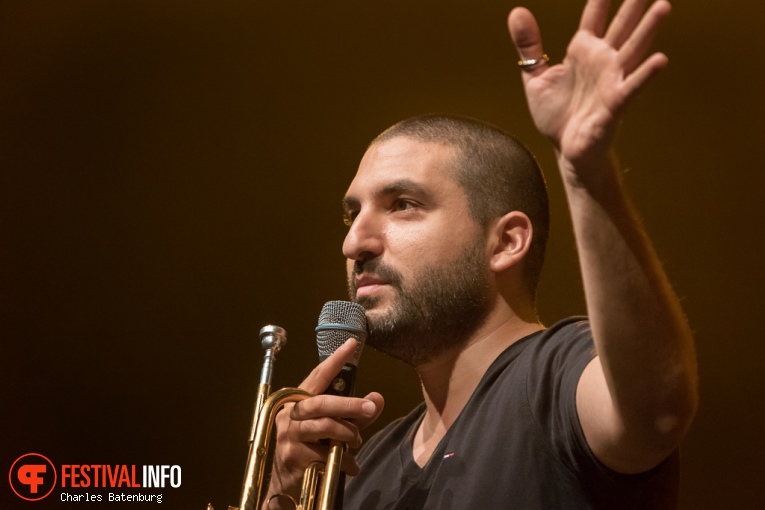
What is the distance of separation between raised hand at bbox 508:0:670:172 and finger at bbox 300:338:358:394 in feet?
1.80

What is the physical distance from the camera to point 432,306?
168 cm

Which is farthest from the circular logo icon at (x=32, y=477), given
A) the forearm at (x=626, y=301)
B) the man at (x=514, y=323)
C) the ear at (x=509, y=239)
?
the forearm at (x=626, y=301)

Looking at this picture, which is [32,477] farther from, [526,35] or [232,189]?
[526,35]

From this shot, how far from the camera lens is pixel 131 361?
296 centimetres

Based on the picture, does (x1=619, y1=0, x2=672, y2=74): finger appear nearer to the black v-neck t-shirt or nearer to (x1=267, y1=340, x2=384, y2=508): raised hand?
the black v-neck t-shirt

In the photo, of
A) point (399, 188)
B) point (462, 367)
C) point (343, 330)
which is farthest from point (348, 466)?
point (399, 188)

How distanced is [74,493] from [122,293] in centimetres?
68

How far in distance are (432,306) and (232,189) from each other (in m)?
1.60

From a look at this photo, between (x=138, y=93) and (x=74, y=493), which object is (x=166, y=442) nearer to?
Answer: (x=74, y=493)

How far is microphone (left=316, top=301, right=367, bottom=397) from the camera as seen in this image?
57.9 inches

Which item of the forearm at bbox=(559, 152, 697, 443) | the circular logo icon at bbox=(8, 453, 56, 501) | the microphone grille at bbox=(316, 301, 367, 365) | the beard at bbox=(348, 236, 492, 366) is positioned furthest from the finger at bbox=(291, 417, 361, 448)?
the circular logo icon at bbox=(8, 453, 56, 501)

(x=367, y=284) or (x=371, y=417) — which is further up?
(x=367, y=284)

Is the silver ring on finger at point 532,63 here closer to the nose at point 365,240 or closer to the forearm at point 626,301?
the forearm at point 626,301

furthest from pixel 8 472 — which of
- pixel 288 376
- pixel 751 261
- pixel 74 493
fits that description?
pixel 751 261
